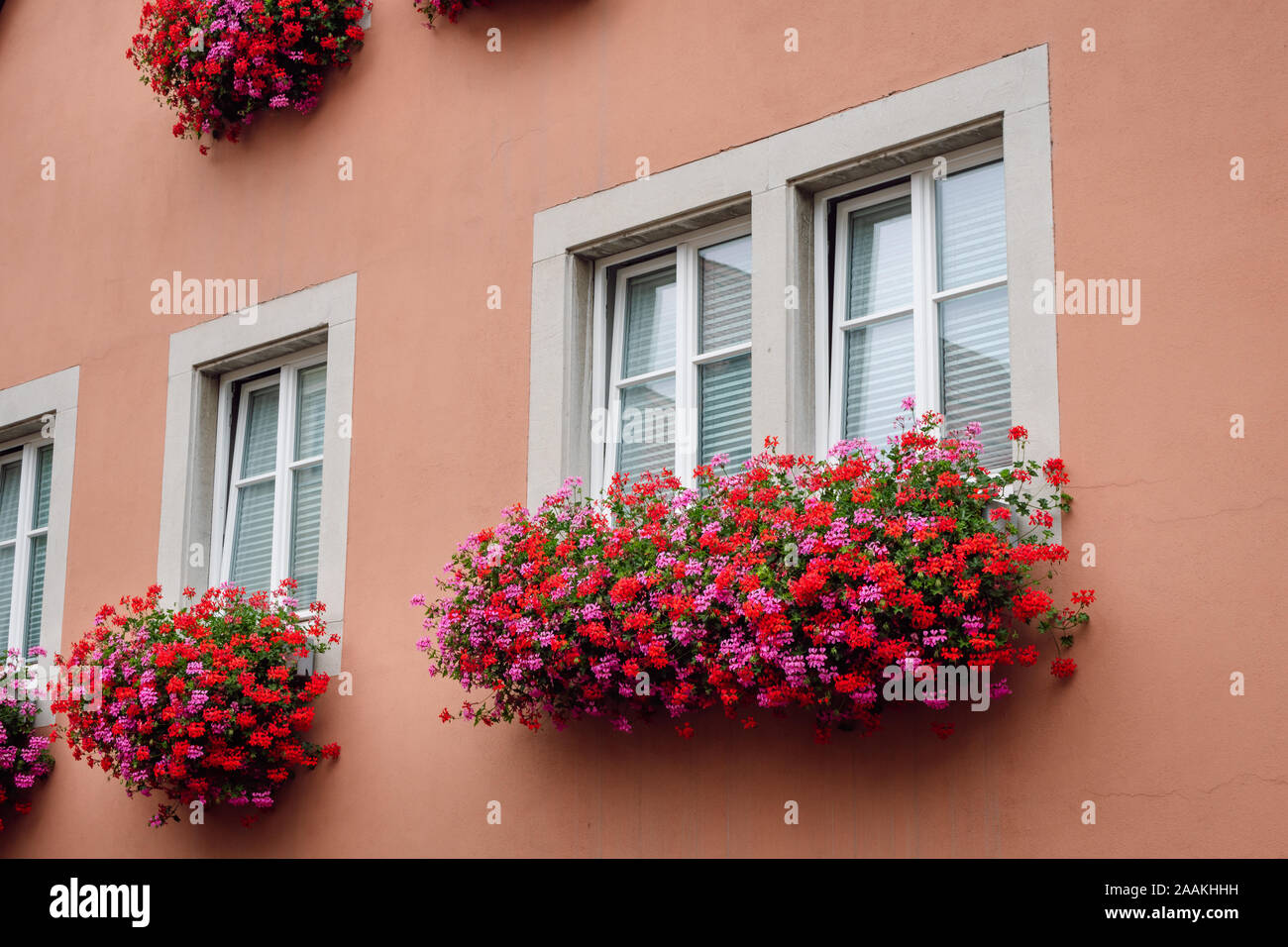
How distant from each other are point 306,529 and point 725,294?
8.69 ft

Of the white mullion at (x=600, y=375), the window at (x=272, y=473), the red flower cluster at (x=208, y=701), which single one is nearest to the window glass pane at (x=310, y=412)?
the window at (x=272, y=473)

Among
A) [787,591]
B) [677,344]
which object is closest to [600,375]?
[677,344]

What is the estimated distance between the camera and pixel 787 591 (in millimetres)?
5566

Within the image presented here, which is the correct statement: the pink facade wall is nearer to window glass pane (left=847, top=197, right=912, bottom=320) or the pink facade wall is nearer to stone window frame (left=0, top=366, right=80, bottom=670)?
stone window frame (left=0, top=366, right=80, bottom=670)

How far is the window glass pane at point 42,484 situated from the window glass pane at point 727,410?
472cm

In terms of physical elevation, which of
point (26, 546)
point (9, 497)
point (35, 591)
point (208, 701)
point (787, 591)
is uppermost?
point (9, 497)

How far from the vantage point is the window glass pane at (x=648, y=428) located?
23.2 feet

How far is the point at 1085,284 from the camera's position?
5.75 meters

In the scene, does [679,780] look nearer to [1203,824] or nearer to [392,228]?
[1203,824]

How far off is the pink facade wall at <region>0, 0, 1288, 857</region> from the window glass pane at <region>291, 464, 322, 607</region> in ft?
1.61

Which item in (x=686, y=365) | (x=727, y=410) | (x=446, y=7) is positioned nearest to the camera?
(x=727, y=410)

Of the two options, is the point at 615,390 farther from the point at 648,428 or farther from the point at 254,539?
the point at 254,539

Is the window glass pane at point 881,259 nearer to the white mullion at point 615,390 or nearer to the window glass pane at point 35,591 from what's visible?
the white mullion at point 615,390

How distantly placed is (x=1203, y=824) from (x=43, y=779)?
6.32m
